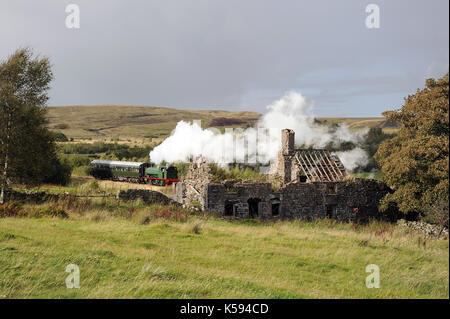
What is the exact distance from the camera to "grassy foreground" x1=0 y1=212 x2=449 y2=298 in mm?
8117

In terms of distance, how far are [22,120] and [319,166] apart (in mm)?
18779

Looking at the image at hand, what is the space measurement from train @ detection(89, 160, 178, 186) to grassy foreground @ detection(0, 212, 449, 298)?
83.0 feet

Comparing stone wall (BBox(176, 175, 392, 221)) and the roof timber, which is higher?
the roof timber

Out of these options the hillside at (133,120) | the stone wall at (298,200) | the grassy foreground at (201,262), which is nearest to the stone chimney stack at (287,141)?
the stone wall at (298,200)

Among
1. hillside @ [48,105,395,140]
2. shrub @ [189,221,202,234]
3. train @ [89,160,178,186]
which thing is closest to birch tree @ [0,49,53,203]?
shrub @ [189,221,202,234]

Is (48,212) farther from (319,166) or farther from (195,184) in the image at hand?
(319,166)

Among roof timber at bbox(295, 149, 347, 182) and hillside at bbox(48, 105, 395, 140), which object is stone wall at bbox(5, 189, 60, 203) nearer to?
roof timber at bbox(295, 149, 347, 182)

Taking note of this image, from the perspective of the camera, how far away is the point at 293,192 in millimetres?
23141

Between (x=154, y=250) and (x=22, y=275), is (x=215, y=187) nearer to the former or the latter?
(x=154, y=250)

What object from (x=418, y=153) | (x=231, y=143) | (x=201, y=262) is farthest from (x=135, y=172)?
(x=201, y=262)

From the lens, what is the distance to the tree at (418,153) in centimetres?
1688
